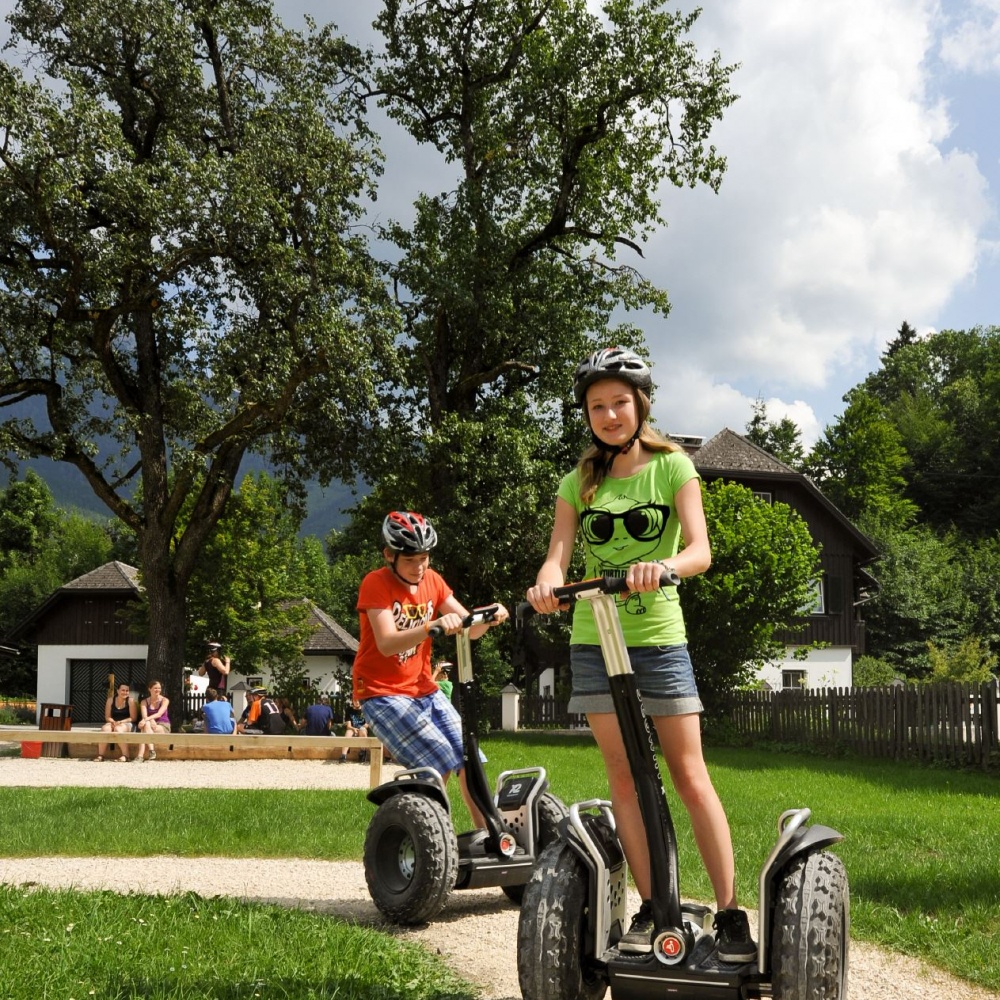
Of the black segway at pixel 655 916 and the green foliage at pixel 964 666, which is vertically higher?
the black segway at pixel 655 916

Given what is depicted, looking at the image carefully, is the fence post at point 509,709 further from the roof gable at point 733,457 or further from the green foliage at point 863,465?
the green foliage at point 863,465

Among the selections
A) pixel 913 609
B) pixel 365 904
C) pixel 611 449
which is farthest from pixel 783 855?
pixel 913 609

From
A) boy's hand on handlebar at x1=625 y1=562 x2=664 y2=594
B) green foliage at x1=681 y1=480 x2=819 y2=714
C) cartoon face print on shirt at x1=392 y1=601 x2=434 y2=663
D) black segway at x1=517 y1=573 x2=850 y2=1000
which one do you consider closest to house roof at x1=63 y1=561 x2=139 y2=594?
green foliage at x1=681 y1=480 x2=819 y2=714

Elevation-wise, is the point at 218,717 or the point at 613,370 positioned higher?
the point at 613,370

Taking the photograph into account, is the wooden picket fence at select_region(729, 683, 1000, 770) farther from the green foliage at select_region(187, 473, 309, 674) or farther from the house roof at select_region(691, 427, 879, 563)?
the green foliage at select_region(187, 473, 309, 674)

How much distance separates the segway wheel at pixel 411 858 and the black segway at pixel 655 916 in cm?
179

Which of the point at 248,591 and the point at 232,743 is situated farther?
the point at 248,591

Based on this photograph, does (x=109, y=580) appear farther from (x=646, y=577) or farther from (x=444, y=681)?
(x=646, y=577)

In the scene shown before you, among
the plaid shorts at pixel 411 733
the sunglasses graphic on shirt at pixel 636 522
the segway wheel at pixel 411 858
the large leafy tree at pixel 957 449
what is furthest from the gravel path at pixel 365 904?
the large leafy tree at pixel 957 449

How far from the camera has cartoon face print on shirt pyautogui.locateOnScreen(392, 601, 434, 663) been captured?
5719mm

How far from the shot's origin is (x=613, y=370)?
405 centimetres

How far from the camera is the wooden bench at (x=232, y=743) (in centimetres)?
1498

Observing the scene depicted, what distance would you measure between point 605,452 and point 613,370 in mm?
301

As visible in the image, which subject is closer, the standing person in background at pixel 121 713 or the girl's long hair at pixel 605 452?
the girl's long hair at pixel 605 452
